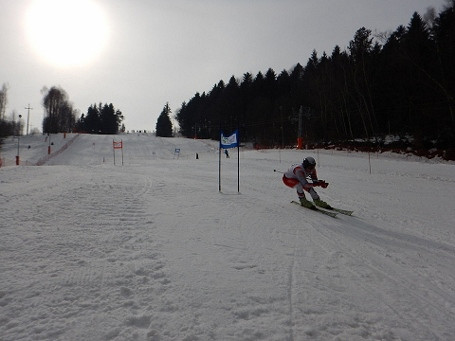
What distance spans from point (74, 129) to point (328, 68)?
9256 cm

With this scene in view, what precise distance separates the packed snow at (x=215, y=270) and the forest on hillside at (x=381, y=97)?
529 inches

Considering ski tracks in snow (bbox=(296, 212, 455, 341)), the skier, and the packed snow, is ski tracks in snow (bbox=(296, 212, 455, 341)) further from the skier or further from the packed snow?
the skier

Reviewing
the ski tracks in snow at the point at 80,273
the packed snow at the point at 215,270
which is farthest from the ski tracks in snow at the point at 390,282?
the ski tracks in snow at the point at 80,273

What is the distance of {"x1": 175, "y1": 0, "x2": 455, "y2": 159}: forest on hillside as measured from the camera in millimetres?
27578

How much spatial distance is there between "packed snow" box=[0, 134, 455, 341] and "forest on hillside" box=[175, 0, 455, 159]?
529 inches

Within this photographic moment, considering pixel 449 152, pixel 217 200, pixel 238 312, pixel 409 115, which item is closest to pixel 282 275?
pixel 238 312

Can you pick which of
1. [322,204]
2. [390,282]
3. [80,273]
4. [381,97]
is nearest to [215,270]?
[80,273]

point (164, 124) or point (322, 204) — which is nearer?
point (322, 204)

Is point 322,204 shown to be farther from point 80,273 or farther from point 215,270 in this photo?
point 80,273

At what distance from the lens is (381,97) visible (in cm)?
3853

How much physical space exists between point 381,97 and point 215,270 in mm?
40645

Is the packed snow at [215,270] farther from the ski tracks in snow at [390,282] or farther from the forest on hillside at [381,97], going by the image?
the forest on hillside at [381,97]

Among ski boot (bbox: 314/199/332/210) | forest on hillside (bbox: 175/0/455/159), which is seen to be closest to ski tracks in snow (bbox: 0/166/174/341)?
ski boot (bbox: 314/199/332/210)

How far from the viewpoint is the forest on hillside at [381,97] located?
27.6 m
